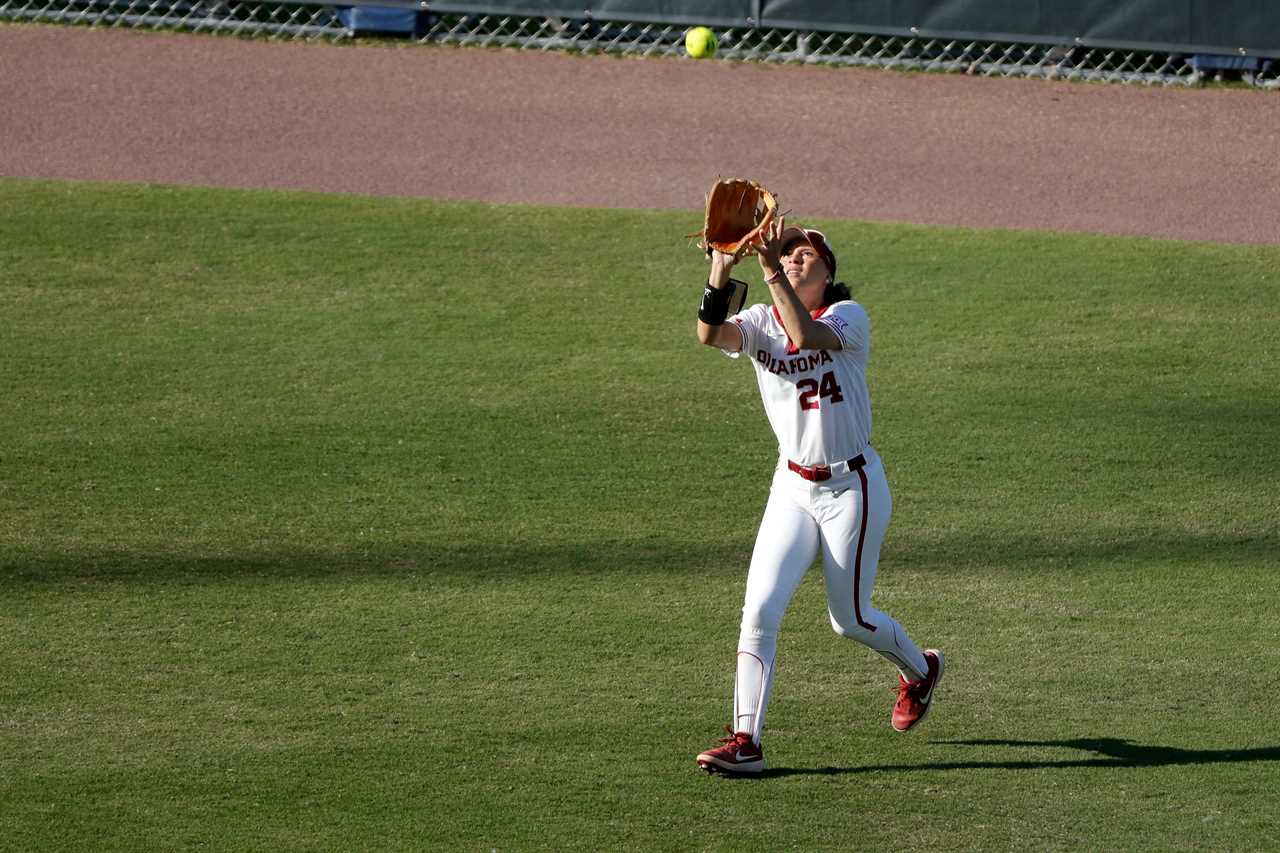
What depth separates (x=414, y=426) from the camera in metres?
7.35

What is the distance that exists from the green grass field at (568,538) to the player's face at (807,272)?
4.40 ft

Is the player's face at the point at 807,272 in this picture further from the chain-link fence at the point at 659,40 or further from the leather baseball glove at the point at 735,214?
the chain-link fence at the point at 659,40

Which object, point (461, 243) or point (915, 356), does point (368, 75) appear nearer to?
point (461, 243)

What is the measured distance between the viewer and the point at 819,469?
15.7ft

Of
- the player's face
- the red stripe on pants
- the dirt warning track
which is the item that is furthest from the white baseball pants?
the dirt warning track

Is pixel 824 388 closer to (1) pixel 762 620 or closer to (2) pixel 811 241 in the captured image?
(2) pixel 811 241

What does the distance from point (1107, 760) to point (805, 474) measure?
125cm

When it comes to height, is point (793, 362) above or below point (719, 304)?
below

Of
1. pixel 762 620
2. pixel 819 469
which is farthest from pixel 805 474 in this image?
pixel 762 620

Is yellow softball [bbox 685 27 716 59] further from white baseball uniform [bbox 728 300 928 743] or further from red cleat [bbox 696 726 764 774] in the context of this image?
red cleat [bbox 696 726 764 774]

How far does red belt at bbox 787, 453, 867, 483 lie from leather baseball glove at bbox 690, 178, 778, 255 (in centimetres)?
66

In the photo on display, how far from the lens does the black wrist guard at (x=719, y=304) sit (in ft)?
15.1

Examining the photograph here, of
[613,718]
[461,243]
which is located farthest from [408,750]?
[461,243]

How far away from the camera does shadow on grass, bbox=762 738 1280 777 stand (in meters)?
4.89
